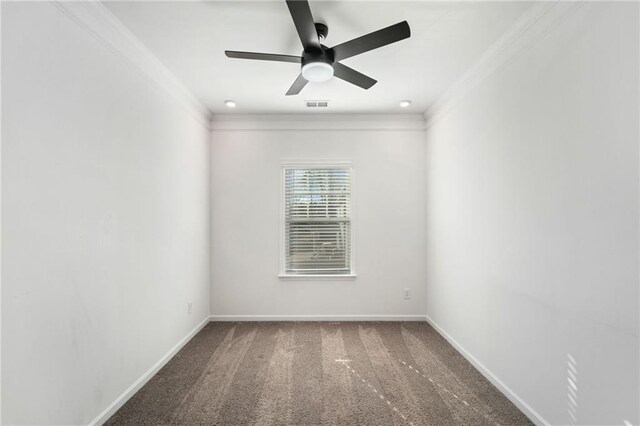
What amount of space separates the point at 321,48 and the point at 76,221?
6.08ft

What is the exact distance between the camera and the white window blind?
4.24 m

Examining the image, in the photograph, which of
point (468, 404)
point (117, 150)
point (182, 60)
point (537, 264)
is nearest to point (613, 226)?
point (537, 264)

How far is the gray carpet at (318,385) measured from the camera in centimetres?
216

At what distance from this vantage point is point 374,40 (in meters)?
1.91

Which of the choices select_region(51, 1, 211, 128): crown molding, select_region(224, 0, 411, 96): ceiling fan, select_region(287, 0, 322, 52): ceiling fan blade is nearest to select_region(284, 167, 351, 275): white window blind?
select_region(51, 1, 211, 128): crown molding

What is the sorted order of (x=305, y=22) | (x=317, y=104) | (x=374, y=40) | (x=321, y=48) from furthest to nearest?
(x=317, y=104)
(x=321, y=48)
(x=374, y=40)
(x=305, y=22)

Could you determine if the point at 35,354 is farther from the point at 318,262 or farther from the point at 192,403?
the point at 318,262

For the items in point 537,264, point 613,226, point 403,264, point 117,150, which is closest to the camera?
point 613,226

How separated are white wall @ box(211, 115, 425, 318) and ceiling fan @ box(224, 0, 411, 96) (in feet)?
5.65

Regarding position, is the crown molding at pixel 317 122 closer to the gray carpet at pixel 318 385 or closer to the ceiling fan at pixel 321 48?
the ceiling fan at pixel 321 48

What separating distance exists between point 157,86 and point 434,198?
3.23m

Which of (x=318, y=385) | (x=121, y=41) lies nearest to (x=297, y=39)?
(x=121, y=41)

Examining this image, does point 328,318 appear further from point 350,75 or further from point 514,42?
point 514,42

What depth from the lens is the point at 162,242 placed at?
291 cm
